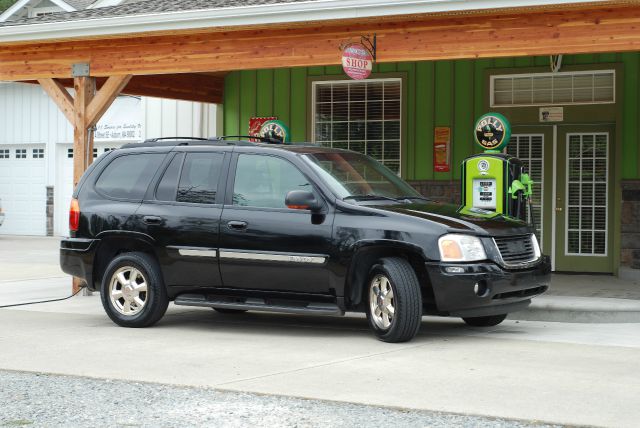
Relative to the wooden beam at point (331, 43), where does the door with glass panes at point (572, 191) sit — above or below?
below

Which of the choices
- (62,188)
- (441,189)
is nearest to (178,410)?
(441,189)

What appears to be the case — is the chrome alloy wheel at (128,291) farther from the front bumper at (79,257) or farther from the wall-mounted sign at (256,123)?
the wall-mounted sign at (256,123)

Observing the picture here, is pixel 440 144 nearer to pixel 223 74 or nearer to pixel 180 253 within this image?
pixel 223 74

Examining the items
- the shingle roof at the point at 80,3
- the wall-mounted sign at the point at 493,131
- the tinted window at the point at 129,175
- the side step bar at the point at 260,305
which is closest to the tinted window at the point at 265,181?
the side step bar at the point at 260,305

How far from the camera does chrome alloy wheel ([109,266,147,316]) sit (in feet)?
34.1

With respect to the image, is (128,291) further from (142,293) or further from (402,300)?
(402,300)

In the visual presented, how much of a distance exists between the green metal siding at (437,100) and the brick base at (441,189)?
8cm

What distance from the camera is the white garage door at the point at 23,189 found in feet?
86.9

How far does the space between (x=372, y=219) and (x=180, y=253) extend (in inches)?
78.2

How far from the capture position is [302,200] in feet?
30.8

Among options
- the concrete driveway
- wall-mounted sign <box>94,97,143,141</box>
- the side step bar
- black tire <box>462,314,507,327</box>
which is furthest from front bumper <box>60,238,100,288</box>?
wall-mounted sign <box>94,97,143,141</box>

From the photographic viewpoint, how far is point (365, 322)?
35.8 feet

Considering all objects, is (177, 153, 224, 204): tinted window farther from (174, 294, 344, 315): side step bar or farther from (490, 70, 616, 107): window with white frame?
(490, 70, 616, 107): window with white frame

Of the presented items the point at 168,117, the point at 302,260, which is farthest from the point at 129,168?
the point at 168,117
